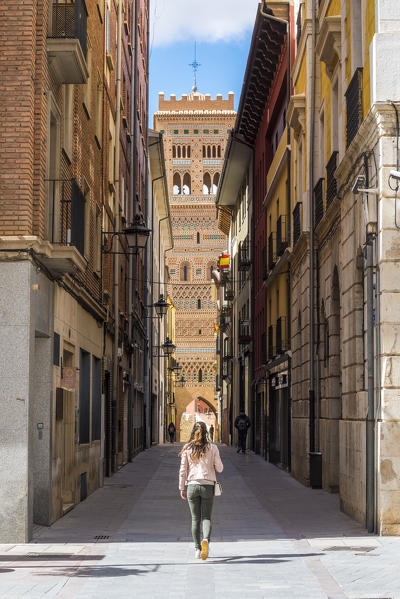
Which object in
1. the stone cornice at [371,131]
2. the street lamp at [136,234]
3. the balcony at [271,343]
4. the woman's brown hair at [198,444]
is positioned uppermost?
the stone cornice at [371,131]

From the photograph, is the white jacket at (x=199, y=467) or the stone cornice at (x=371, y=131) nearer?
the white jacket at (x=199, y=467)

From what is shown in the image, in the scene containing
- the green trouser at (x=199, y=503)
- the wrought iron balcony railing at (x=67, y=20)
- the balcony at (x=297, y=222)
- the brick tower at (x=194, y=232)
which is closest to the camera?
the green trouser at (x=199, y=503)

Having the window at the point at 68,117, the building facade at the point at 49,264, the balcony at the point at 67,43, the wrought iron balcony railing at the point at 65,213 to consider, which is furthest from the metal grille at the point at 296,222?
the balcony at the point at 67,43

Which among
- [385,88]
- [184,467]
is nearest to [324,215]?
[385,88]

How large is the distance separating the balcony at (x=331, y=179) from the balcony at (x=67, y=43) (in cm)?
545

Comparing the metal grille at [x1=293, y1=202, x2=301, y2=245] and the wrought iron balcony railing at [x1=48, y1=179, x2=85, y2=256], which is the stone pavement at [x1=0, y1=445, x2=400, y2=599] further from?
the metal grille at [x1=293, y1=202, x2=301, y2=245]

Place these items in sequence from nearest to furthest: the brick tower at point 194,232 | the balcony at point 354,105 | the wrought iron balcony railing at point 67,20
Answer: the wrought iron balcony railing at point 67,20 < the balcony at point 354,105 < the brick tower at point 194,232

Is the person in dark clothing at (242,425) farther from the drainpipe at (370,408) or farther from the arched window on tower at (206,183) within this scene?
the arched window on tower at (206,183)

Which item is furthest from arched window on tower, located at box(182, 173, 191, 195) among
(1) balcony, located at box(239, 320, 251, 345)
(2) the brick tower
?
(1) balcony, located at box(239, 320, 251, 345)

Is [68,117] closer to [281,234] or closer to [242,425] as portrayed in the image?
[281,234]

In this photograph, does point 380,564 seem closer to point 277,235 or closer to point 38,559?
point 38,559

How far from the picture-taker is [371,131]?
13.6m

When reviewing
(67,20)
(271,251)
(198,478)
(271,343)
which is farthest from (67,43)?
(271,343)

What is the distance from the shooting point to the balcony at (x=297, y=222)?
78.4 feet
